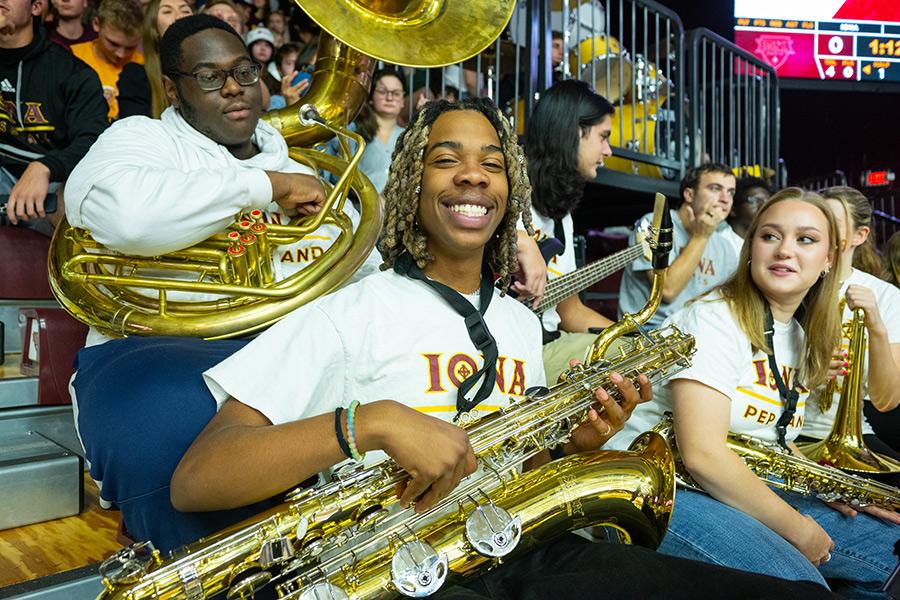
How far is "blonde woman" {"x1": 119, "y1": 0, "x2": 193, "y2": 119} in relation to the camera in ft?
8.16

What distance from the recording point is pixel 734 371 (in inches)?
82.5

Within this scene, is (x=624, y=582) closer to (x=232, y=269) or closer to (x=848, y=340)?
(x=232, y=269)

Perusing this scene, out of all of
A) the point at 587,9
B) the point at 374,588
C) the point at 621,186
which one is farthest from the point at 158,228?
the point at 587,9

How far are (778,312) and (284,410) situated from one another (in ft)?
5.67

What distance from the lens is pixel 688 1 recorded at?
10055mm

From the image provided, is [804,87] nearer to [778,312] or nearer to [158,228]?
[778,312]

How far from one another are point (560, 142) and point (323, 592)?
2.60 m

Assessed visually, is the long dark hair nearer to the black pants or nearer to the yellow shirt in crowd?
the black pants

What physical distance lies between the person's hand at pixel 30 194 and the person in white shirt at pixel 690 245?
302cm

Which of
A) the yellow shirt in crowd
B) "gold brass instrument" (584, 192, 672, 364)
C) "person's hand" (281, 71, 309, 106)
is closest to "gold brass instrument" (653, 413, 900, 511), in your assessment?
"gold brass instrument" (584, 192, 672, 364)

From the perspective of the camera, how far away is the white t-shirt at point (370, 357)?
4.57 feet

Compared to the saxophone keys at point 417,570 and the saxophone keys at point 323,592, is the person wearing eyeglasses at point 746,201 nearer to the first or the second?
the saxophone keys at point 417,570

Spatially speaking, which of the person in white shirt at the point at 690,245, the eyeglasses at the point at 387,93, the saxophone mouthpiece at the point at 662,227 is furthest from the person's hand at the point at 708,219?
the saxophone mouthpiece at the point at 662,227

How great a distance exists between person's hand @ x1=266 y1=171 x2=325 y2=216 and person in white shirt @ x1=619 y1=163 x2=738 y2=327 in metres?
2.53
